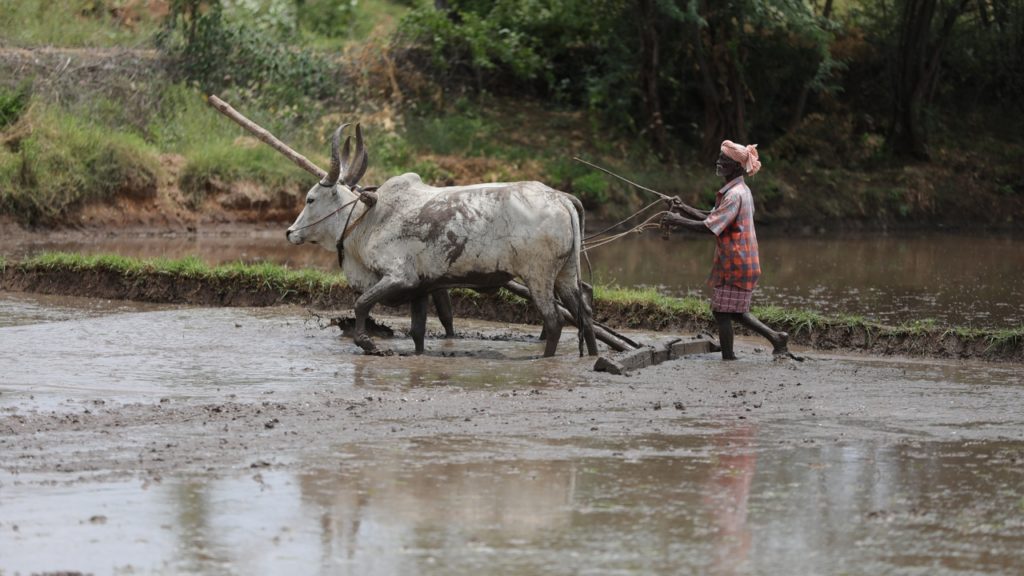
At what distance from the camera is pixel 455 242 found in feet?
35.5

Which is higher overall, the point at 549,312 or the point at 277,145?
the point at 277,145

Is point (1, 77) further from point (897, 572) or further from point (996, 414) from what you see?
point (897, 572)

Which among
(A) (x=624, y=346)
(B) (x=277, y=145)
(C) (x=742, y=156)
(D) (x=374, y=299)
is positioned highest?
(C) (x=742, y=156)

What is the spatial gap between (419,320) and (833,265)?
8.50 m

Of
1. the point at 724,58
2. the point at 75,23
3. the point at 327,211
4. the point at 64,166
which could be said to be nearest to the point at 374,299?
the point at 327,211

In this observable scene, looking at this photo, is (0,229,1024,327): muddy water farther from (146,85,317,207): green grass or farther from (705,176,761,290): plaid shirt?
(705,176,761,290): plaid shirt

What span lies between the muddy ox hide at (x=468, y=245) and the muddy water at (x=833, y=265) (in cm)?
377

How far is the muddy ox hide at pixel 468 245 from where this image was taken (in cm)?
1069

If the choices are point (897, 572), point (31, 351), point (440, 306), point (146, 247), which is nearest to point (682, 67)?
point (146, 247)

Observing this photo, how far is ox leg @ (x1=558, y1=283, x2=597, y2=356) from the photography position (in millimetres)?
10906

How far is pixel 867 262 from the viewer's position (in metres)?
18.6

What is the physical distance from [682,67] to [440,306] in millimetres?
13869

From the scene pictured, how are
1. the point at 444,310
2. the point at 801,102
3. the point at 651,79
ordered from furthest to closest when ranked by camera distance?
the point at 801,102
the point at 651,79
the point at 444,310

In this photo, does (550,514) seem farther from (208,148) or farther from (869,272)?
(208,148)
